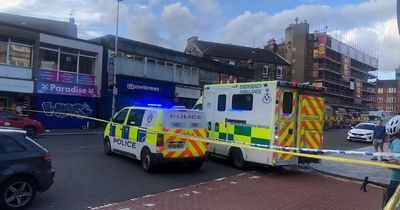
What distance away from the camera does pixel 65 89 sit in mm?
28125

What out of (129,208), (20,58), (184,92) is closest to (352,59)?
(184,92)

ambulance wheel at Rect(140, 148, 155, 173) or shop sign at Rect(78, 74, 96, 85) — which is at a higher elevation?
shop sign at Rect(78, 74, 96, 85)

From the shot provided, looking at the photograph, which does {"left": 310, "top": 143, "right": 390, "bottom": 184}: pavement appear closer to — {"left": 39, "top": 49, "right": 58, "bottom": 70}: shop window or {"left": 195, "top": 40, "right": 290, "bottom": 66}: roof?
{"left": 39, "top": 49, "right": 58, "bottom": 70}: shop window

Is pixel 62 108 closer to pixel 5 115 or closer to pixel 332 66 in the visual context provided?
pixel 5 115

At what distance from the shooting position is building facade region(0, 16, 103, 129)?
25.5 metres

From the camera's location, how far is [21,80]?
25.7 metres

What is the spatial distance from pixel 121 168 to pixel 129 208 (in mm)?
4407

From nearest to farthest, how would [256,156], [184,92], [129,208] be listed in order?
1. [129,208]
2. [256,156]
3. [184,92]

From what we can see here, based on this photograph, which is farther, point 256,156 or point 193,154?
point 256,156

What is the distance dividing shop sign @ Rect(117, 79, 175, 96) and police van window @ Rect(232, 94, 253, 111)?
1893 cm

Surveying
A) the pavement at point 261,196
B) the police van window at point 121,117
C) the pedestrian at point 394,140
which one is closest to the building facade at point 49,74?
the police van window at point 121,117

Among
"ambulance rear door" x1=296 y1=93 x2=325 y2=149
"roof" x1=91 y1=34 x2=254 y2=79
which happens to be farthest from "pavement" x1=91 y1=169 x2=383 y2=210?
"roof" x1=91 y1=34 x2=254 y2=79

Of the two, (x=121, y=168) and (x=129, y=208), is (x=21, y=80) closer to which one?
(x=121, y=168)

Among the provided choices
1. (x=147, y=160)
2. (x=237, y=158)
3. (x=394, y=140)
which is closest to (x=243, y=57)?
(x=237, y=158)
